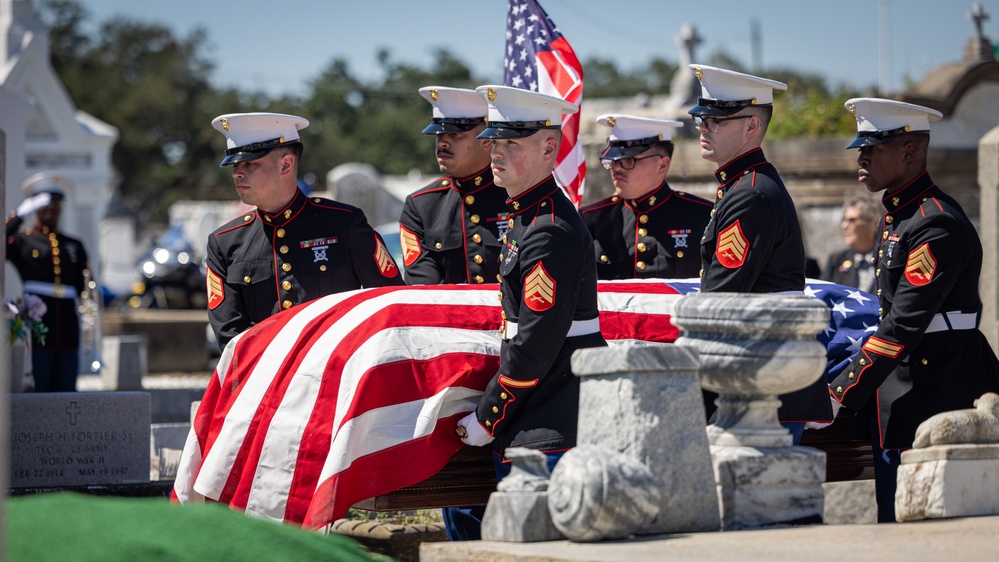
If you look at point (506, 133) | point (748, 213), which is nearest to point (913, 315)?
point (748, 213)

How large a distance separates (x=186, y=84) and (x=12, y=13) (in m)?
37.7

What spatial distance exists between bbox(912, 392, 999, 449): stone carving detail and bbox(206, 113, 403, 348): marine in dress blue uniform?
239 centimetres

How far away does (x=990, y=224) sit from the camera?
852 cm

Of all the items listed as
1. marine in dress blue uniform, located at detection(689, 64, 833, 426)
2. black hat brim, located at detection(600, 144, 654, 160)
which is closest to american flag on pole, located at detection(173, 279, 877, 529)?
marine in dress blue uniform, located at detection(689, 64, 833, 426)

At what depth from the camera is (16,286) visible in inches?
472

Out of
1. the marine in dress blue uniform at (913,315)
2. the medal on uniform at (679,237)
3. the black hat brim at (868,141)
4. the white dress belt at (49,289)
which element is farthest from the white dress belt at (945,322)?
the white dress belt at (49,289)

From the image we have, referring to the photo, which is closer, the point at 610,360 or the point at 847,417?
the point at 610,360

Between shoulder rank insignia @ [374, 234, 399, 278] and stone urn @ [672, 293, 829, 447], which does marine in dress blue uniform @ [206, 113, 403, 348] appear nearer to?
shoulder rank insignia @ [374, 234, 399, 278]

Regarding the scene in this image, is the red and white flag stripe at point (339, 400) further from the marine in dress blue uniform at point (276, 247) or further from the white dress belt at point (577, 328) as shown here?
the marine in dress blue uniform at point (276, 247)

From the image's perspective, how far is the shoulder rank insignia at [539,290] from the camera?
4.44 m

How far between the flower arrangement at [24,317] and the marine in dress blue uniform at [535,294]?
3.78 m

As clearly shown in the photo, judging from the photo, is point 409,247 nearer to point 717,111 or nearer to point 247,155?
point 247,155

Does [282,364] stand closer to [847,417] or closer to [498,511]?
[498,511]

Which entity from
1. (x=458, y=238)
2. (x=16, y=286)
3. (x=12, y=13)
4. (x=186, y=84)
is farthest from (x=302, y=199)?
(x=186, y=84)
